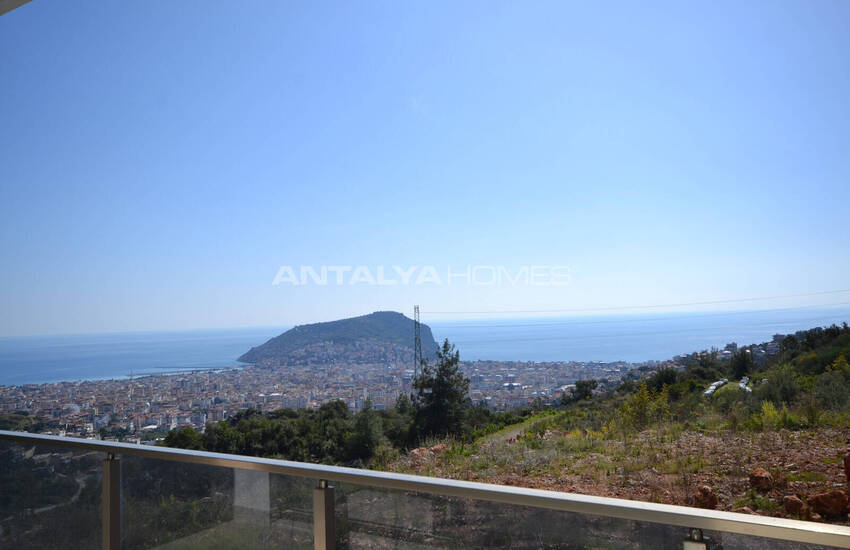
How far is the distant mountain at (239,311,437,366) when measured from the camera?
7.30m

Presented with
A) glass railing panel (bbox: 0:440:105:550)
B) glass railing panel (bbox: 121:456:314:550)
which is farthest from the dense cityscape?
glass railing panel (bbox: 121:456:314:550)

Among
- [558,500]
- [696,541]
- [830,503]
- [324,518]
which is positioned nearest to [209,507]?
[324,518]

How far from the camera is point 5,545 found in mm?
2482

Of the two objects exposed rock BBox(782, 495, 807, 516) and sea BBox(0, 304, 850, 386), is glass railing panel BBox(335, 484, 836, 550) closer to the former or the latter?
exposed rock BBox(782, 495, 807, 516)

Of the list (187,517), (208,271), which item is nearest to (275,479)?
(187,517)

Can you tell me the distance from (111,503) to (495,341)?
498cm

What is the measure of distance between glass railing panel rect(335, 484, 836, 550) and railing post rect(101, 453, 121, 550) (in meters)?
1.07

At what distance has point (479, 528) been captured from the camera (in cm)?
136

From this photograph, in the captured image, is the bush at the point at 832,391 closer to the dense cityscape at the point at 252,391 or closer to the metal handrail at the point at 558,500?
the dense cityscape at the point at 252,391

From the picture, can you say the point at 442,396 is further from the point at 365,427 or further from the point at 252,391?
the point at 252,391

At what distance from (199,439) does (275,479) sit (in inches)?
221

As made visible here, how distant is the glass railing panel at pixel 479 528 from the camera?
1.14 meters

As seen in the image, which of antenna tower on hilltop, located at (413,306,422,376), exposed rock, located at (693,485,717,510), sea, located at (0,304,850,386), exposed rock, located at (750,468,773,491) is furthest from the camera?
antenna tower on hilltop, located at (413,306,422,376)

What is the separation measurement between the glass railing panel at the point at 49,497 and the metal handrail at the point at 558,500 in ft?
1.13
